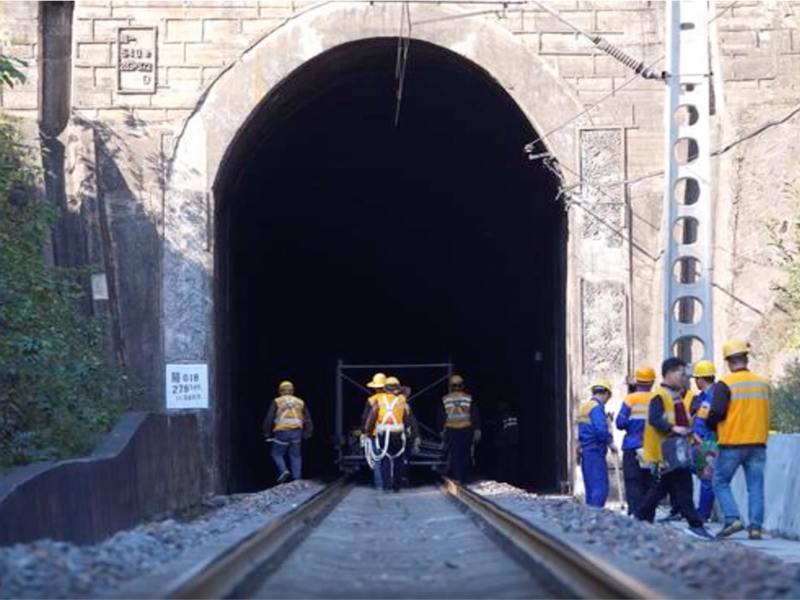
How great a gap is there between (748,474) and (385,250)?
84.8 feet

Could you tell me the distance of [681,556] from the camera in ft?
35.0

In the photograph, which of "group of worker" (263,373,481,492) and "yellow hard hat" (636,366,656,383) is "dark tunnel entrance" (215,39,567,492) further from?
"yellow hard hat" (636,366,656,383)

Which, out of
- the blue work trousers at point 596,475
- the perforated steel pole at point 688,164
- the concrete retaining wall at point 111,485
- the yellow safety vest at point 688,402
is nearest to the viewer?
the concrete retaining wall at point 111,485

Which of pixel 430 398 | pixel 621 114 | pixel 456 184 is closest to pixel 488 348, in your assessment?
pixel 430 398

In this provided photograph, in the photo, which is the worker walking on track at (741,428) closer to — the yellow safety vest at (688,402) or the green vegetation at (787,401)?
the yellow safety vest at (688,402)

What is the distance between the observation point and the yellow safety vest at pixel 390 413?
82.3ft

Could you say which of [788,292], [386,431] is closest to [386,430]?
[386,431]

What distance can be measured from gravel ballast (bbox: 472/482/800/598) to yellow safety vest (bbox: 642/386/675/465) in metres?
0.70

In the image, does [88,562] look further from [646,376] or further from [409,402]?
[409,402]

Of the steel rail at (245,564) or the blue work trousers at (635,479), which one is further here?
the blue work trousers at (635,479)

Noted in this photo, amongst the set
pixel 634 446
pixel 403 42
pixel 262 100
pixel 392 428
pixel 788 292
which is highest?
pixel 403 42

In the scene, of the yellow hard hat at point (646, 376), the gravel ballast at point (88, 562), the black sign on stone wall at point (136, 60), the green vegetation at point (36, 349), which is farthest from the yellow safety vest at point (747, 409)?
the black sign on stone wall at point (136, 60)

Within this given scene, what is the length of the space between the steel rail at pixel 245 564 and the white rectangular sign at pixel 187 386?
24.6 feet

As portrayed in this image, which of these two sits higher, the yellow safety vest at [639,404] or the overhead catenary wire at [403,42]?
the overhead catenary wire at [403,42]
